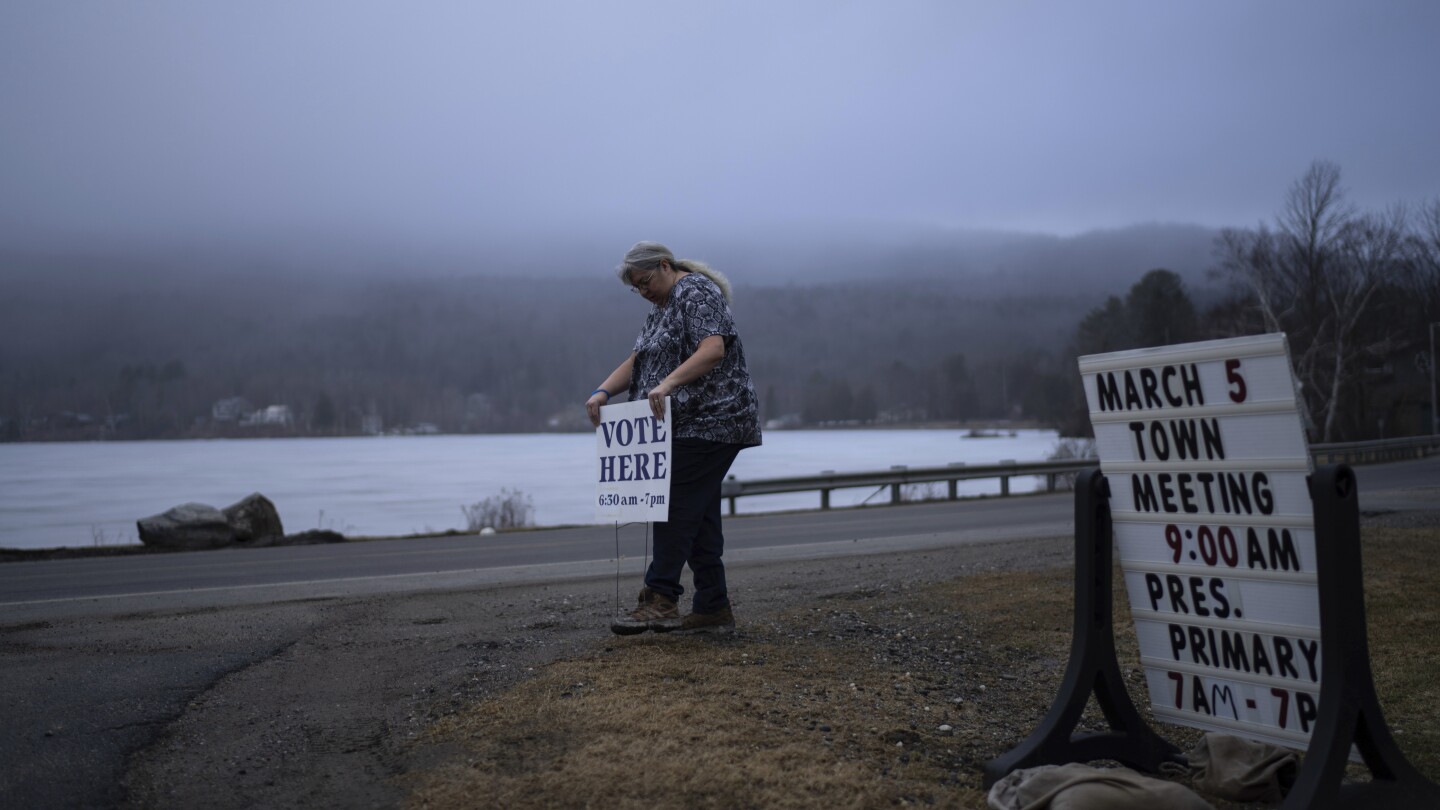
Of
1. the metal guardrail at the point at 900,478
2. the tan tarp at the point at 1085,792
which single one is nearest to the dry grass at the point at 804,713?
the tan tarp at the point at 1085,792

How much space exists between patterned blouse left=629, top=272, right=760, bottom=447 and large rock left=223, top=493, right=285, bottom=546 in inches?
479

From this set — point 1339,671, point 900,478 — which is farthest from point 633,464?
point 900,478

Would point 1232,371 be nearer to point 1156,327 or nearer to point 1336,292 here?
point 1336,292

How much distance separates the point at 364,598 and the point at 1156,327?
71.9 meters

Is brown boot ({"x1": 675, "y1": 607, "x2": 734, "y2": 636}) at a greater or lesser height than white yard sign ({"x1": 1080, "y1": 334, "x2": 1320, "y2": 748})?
lesser

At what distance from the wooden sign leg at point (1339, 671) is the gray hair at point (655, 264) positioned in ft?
12.1

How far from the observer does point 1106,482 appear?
4023 millimetres

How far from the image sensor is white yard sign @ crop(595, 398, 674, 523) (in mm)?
6062

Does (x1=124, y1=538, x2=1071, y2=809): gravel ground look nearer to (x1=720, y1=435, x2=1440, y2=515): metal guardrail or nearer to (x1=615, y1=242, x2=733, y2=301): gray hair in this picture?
(x1=615, y1=242, x2=733, y2=301): gray hair

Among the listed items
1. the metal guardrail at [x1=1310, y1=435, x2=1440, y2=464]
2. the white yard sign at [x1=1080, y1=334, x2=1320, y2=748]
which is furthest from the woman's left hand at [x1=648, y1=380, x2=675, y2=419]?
the metal guardrail at [x1=1310, y1=435, x2=1440, y2=464]

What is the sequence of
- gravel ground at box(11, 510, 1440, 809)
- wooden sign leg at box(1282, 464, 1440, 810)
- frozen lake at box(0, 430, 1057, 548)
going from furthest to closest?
frozen lake at box(0, 430, 1057, 548)
gravel ground at box(11, 510, 1440, 809)
wooden sign leg at box(1282, 464, 1440, 810)

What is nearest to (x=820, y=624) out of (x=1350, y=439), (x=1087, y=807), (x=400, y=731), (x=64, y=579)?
(x=400, y=731)

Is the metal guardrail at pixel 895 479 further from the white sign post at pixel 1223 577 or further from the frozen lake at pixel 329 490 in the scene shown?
the white sign post at pixel 1223 577

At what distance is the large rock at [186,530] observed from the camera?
1631cm
